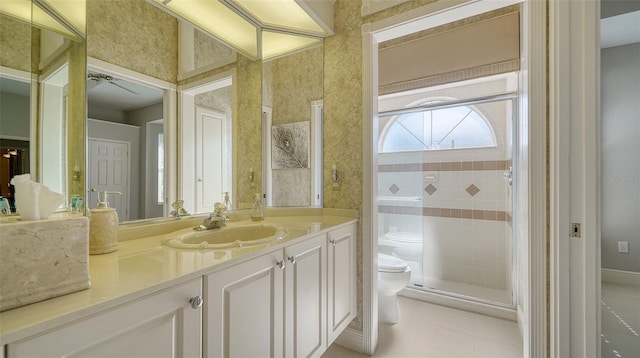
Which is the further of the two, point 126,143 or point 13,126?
point 126,143

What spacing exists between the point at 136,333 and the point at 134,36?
1.27m

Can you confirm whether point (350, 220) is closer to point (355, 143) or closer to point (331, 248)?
point (331, 248)

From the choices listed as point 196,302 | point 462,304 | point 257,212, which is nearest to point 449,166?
point 462,304

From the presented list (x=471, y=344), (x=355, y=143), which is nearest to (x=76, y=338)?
(x=355, y=143)

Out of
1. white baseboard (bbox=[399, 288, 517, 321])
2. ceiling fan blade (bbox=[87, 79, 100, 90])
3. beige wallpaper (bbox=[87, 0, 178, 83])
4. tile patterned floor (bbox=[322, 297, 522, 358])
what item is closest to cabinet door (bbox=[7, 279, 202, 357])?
ceiling fan blade (bbox=[87, 79, 100, 90])

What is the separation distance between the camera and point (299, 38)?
203 cm

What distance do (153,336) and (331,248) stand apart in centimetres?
99

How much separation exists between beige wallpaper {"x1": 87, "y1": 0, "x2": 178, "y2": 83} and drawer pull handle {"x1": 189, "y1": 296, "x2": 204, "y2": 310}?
1.10 m

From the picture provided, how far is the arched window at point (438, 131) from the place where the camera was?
9.71 ft

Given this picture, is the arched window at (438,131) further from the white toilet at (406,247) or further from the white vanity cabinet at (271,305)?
the white vanity cabinet at (271,305)

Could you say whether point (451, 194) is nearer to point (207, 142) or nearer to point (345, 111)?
point (345, 111)

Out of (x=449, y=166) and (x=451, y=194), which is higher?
(x=449, y=166)

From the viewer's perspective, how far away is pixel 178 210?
1380 mm

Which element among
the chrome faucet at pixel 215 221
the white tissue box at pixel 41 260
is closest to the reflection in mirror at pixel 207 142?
the chrome faucet at pixel 215 221
